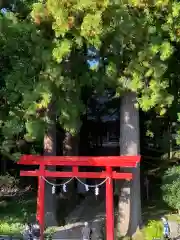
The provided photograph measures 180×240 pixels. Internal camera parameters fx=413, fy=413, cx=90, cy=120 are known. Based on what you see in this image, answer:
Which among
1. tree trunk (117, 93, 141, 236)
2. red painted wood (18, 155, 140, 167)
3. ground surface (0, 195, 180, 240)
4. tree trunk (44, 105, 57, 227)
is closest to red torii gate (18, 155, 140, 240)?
red painted wood (18, 155, 140, 167)

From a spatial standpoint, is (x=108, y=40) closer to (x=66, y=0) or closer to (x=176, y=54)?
(x=66, y=0)

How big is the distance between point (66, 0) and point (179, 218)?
31.0 feet

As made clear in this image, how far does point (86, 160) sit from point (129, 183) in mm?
2280

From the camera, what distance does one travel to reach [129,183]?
1458 centimetres

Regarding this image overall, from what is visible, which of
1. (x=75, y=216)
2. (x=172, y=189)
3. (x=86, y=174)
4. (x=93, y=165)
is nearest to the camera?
(x=93, y=165)

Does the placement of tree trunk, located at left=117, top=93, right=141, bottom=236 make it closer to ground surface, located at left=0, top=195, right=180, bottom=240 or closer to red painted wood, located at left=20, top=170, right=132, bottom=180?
ground surface, located at left=0, top=195, right=180, bottom=240

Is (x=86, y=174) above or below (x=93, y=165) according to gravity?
below

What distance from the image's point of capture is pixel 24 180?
22406 millimetres

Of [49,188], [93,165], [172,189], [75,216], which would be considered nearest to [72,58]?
[93,165]

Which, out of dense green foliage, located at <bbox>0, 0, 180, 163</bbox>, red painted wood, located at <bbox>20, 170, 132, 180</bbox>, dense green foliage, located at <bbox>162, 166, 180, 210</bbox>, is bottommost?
dense green foliage, located at <bbox>162, 166, 180, 210</bbox>

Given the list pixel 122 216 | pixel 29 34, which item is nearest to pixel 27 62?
pixel 29 34

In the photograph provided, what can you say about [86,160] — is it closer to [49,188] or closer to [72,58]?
[72,58]

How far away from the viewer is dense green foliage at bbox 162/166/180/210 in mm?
14742

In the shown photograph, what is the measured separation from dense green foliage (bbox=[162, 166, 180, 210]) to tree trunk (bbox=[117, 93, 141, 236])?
1127mm
